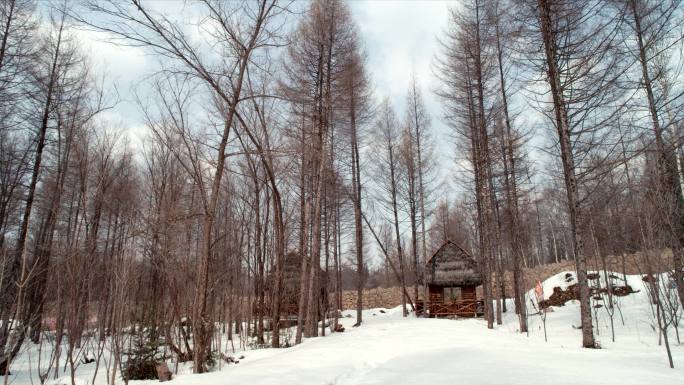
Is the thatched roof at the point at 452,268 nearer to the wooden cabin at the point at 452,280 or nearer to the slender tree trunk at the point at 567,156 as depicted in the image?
the wooden cabin at the point at 452,280

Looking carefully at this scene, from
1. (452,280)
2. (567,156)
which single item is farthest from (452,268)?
(567,156)

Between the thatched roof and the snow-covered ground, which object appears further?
the thatched roof

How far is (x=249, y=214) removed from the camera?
47.7 ft

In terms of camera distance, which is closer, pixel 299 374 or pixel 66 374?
pixel 299 374

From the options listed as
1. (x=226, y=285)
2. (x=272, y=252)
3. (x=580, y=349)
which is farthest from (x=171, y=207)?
(x=580, y=349)

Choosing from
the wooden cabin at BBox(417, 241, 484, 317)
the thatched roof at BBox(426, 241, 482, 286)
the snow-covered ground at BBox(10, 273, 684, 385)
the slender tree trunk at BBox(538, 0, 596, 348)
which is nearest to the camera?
the snow-covered ground at BBox(10, 273, 684, 385)

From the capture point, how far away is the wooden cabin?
19.1 metres

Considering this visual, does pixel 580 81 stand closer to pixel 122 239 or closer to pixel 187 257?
pixel 187 257

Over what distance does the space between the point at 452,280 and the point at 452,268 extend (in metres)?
0.63

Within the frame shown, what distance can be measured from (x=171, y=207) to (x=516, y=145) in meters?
11.8

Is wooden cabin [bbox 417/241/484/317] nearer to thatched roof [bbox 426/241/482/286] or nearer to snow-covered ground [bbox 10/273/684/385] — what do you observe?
thatched roof [bbox 426/241/482/286]

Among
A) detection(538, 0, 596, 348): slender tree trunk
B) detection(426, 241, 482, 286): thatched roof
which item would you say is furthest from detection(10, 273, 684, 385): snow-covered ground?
detection(426, 241, 482, 286): thatched roof

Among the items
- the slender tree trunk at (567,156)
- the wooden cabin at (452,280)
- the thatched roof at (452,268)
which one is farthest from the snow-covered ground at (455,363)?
the thatched roof at (452,268)

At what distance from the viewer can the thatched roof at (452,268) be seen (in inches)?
768
